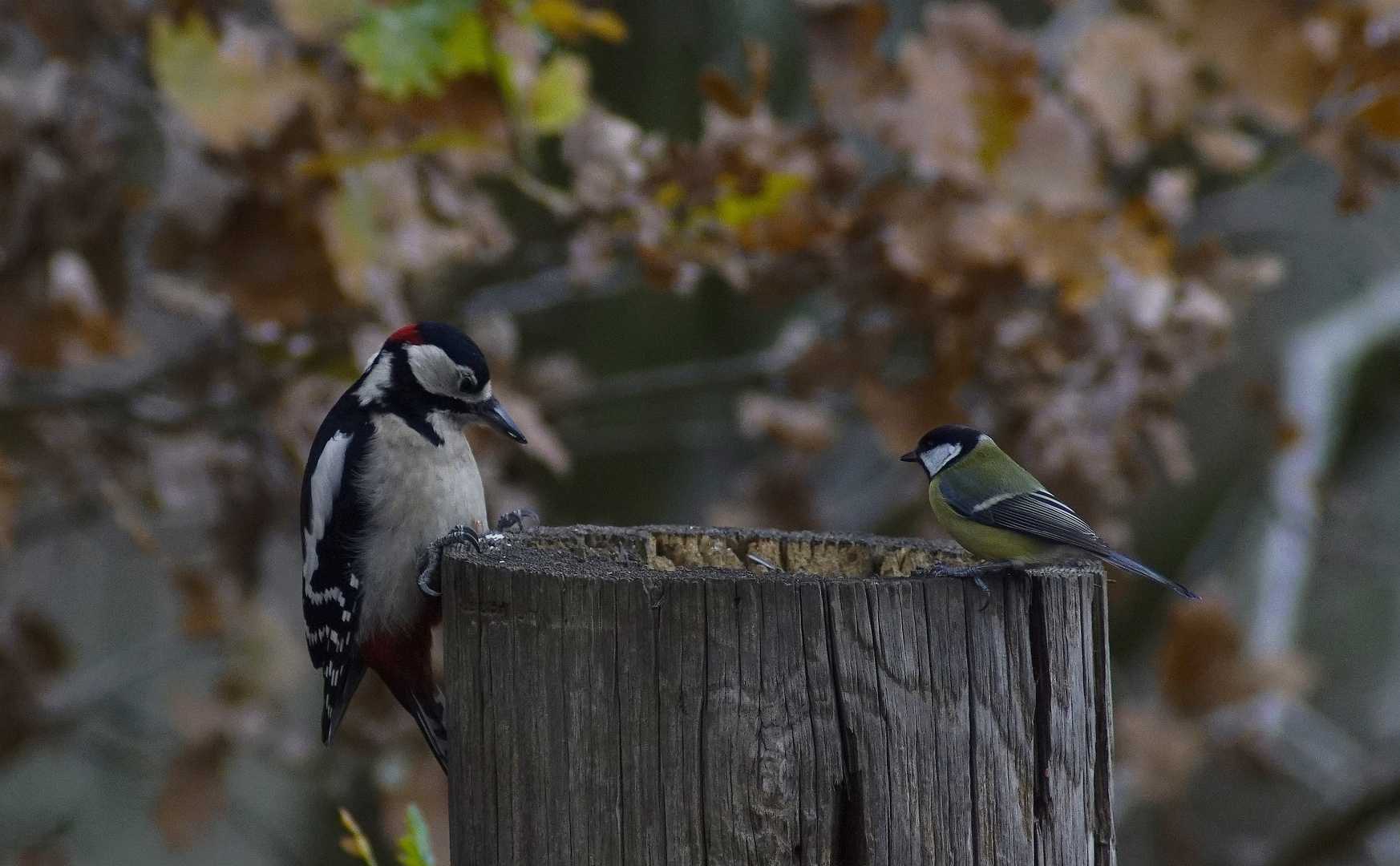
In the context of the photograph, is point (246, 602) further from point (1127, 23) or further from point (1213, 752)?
point (1213, 752)

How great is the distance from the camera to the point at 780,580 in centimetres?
167

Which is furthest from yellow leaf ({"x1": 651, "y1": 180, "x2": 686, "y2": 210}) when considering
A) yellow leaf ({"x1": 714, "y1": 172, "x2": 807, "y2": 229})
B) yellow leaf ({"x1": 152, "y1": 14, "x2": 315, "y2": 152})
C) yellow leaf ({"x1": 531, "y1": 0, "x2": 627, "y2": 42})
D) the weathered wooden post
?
the weathered wooden post

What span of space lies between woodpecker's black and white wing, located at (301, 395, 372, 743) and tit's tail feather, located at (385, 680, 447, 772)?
0.12 m

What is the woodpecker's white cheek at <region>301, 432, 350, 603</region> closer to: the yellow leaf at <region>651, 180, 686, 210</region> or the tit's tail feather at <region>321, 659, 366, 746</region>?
the tit's tail feather at <region>321, 659, 366, 746</region>

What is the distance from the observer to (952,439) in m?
2.71

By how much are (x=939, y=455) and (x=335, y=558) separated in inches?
53.1

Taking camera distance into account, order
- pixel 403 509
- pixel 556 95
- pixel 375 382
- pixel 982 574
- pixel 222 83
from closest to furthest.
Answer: pixel 982 574 < pixel 403 509 < pixel 375 382 < pixel 222 83 < pixel 556 95

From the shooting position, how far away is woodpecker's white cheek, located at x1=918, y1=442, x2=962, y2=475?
2656 mm

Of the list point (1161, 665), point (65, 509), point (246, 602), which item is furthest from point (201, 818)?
point (1161, 665)

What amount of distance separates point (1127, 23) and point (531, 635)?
9.61ft

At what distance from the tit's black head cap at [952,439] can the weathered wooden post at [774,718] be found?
842mm

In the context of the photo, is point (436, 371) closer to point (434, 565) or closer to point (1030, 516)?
point (434, 565)

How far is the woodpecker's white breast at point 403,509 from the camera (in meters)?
→ 2.96

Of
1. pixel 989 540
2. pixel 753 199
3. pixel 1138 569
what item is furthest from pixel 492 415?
pixel 1138 569
